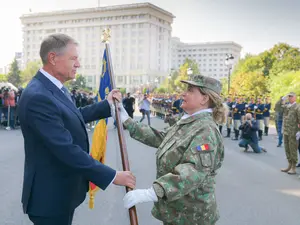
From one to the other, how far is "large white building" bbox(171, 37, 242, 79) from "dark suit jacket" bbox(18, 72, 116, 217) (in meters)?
149

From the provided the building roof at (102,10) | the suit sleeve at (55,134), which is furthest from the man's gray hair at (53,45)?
the building roof at (102,10)

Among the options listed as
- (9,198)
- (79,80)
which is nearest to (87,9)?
(79,80)

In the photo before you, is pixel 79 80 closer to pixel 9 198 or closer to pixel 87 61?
pixel 87 61

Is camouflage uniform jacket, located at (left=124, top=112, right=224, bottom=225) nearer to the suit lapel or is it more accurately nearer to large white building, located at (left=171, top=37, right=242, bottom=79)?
the suit lapel

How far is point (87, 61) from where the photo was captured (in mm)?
121000

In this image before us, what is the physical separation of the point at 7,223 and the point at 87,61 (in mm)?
120490

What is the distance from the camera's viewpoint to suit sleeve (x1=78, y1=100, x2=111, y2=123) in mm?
3152

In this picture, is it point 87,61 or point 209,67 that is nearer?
point 87,61

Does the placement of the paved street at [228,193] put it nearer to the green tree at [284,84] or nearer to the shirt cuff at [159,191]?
the shirt cuff at [159,191]

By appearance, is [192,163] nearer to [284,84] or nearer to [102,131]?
[102,131]

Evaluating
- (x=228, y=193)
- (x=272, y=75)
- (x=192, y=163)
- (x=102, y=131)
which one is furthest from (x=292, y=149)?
(x=272, y=75)

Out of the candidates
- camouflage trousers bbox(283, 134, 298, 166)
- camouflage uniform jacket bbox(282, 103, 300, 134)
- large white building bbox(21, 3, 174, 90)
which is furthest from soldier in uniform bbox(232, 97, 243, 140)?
large white building bbox(21, 3, 174, 90)

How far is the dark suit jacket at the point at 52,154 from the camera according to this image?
214cm

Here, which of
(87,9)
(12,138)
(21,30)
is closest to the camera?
(12,138)
